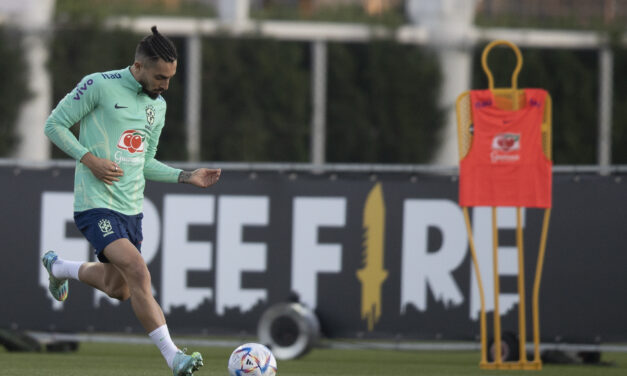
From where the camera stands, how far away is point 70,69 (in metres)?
22.0

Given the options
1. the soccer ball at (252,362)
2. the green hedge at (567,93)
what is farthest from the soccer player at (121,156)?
the green hedge at (567,93)

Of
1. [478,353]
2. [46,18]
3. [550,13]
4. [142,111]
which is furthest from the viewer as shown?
[550,13]

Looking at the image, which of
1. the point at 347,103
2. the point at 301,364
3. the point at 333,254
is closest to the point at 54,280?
the point at 301,364

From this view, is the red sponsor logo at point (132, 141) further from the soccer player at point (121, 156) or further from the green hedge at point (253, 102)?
the green hedge at point (253, 102)

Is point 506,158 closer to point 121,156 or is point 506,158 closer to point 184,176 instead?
point 184,176

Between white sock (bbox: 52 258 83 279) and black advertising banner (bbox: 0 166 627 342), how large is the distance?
9.26 ft

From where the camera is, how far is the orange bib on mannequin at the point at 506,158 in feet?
32.6

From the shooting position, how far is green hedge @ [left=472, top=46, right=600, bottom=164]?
81.2ft

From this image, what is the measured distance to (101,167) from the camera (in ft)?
24.8

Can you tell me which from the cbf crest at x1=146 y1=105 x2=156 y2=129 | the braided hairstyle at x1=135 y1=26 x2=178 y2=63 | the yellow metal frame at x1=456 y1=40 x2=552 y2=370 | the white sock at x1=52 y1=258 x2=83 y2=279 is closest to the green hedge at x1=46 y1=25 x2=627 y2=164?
the yellow metal frame at x1=456 y1=40 x2=552 y2=370

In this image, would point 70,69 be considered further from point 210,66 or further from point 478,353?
point 478,353

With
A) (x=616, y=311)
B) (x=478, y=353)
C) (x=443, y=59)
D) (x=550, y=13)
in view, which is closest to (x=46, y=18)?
(x=443, y=59)

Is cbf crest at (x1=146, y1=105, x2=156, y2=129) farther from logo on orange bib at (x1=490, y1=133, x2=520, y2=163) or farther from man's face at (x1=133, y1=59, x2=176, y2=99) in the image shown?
logo on orange bib at (x1=490, y1=133, x2=520, y2=163)

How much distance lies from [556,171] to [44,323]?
15.9 feet
